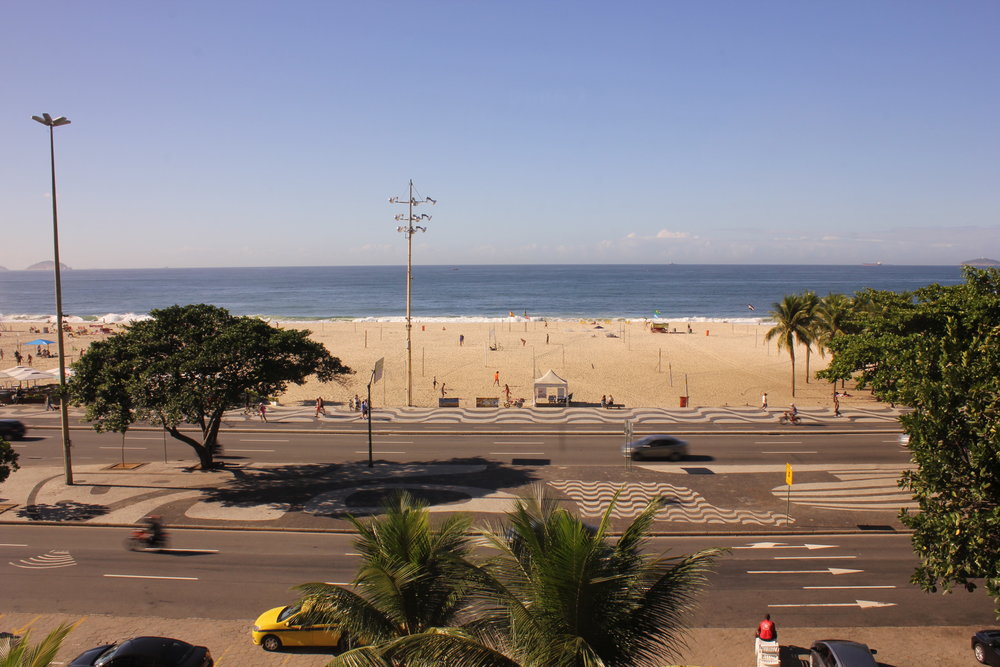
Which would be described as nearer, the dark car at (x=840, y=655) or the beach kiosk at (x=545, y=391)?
the dark car at (x=840, y=655)

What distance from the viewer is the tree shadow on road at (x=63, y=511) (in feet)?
66.3

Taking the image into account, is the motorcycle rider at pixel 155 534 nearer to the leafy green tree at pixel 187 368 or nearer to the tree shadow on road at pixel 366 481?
the tree shadow on road at pixel 366 481

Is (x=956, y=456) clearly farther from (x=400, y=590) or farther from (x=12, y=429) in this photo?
(x=12, y=429)

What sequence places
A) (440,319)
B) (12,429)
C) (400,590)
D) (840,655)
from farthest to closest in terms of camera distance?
(440,319), (12,429), (840,655), (400,590)

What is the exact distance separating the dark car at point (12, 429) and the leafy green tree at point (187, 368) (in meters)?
11.2

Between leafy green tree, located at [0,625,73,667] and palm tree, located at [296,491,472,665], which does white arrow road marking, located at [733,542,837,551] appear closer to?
palm tree, located at [296,491,472,665]

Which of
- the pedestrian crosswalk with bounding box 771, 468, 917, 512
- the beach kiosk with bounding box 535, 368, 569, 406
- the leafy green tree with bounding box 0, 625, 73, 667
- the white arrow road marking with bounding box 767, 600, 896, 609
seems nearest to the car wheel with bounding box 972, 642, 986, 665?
the white arrow road marking with bounding box 767, 600, 896, 609

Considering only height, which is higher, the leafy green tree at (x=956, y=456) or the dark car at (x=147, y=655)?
the leafy green tree at (x=956, y=456)

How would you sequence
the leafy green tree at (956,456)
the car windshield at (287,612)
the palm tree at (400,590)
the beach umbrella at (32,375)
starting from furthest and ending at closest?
the beach umbrella at (32,375)
the car windshield at (287,612)
the leafy green tree at (956,456)
the palm tree at (400,590)

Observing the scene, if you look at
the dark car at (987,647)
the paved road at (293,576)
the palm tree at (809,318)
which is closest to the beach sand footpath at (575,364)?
the palm tree at (809,318)

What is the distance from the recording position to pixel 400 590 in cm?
754

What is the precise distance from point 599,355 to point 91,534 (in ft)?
147

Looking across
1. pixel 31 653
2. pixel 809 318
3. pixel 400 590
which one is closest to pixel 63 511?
pixel 31 653

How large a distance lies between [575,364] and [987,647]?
135ft
